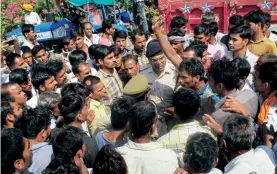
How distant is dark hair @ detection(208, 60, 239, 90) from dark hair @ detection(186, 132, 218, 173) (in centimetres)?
87

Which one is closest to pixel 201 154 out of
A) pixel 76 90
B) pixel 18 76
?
pixel 76 90

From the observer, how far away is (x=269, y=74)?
110 inches

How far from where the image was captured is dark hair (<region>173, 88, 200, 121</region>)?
2.50m

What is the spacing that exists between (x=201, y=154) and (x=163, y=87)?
5.30 ft

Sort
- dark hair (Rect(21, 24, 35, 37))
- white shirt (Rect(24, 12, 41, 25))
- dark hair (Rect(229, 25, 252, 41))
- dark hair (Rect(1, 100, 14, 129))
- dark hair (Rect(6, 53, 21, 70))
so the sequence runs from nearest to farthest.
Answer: dark hair (Rect(1, 100, 14, 129)) < dark hair (Rect(229, 25, 252, 41)) < dark hair (Rect(6, 53, 21, 70)) < dark hair (Rect(21, 24, 35, 37)) < white shirt (Rect(24, 12, 41, 25))

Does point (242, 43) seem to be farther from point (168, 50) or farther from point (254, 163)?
point (254, 163)

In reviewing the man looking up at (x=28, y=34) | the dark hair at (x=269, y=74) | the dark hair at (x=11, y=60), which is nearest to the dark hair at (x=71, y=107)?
the dark hair at (x=269, y=74)

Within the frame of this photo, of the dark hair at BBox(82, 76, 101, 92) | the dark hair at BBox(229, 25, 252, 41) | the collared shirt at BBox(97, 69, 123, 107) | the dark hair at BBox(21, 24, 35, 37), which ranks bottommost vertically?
the collared shirt at BBox(97, 69, 123, 107)

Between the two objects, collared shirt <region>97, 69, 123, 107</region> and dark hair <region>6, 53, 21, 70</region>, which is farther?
dark hair <region>6, 53, 21, 70</region>

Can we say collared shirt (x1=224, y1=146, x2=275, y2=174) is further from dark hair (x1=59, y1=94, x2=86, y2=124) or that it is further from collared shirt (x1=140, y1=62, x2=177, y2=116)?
collared shirt (x1=140, y1=62, x2=177, y2=116)

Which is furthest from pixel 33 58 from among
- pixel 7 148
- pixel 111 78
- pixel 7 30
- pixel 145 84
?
pixel 7 30

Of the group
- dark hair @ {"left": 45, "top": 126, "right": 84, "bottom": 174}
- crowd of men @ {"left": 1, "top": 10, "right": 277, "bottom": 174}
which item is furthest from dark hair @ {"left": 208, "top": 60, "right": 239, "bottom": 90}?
dark hair @ {"left": 45, "top": 126, "right": 84, "bottom": 174}

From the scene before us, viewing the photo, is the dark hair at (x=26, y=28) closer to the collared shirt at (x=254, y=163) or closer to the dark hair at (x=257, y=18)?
the dark hair at (x=257, y=18)

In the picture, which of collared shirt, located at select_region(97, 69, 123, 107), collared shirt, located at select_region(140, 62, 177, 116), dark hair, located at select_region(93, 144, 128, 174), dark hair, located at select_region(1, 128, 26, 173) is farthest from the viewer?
collared shirt, located at select_region(97, 69, 123, 107)
